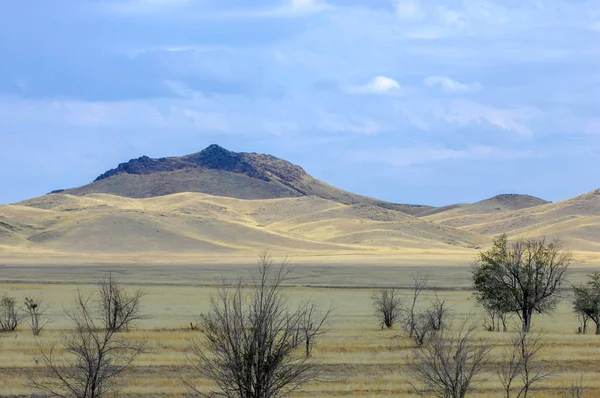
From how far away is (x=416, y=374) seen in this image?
27.4m

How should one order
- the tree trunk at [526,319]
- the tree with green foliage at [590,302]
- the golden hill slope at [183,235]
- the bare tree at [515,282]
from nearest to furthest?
1. the tree trunk at [526,319]
2. the bare tree at [515,282]
3. the tree with green foliage at [590,302]
4. the golden hill slope at [183,235]

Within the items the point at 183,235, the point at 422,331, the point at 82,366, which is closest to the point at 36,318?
the point at 422,331

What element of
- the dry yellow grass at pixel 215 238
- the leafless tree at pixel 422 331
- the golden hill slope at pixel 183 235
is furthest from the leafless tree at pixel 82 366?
the golden hill slope at pixel 183 235

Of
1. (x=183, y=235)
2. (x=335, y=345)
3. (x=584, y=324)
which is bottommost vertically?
(x=335, y=345)

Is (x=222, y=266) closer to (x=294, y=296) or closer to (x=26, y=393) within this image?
(x=294, y=296)

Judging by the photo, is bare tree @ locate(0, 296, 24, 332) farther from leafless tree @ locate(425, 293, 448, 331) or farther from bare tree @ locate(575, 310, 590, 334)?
bare tree @ locate(575, 310, 590, 334)

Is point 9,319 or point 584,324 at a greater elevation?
point 9,319

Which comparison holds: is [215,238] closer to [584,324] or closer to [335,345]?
[584,324]

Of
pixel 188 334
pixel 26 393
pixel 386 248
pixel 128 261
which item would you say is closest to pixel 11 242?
pixel 128 261

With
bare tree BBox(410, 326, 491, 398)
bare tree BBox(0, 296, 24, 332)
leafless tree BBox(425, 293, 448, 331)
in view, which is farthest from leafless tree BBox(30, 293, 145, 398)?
leafless tree BBox(425, 293, 448, 331)

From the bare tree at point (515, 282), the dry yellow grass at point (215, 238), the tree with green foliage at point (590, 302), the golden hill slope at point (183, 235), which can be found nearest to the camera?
the bare tree at point (515, 282)

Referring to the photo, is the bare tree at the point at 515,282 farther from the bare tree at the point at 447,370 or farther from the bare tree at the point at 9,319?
the bare tree at the point at 9,319

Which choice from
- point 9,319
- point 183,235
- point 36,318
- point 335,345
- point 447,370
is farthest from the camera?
point 183,235

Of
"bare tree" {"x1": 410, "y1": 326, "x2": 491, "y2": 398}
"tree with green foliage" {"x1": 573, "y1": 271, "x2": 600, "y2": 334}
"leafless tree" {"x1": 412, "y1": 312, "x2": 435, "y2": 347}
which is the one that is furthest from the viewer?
"tree with green foliage" {"x1": 573, "y1": 271, "x2": 600, "y2": 334}
